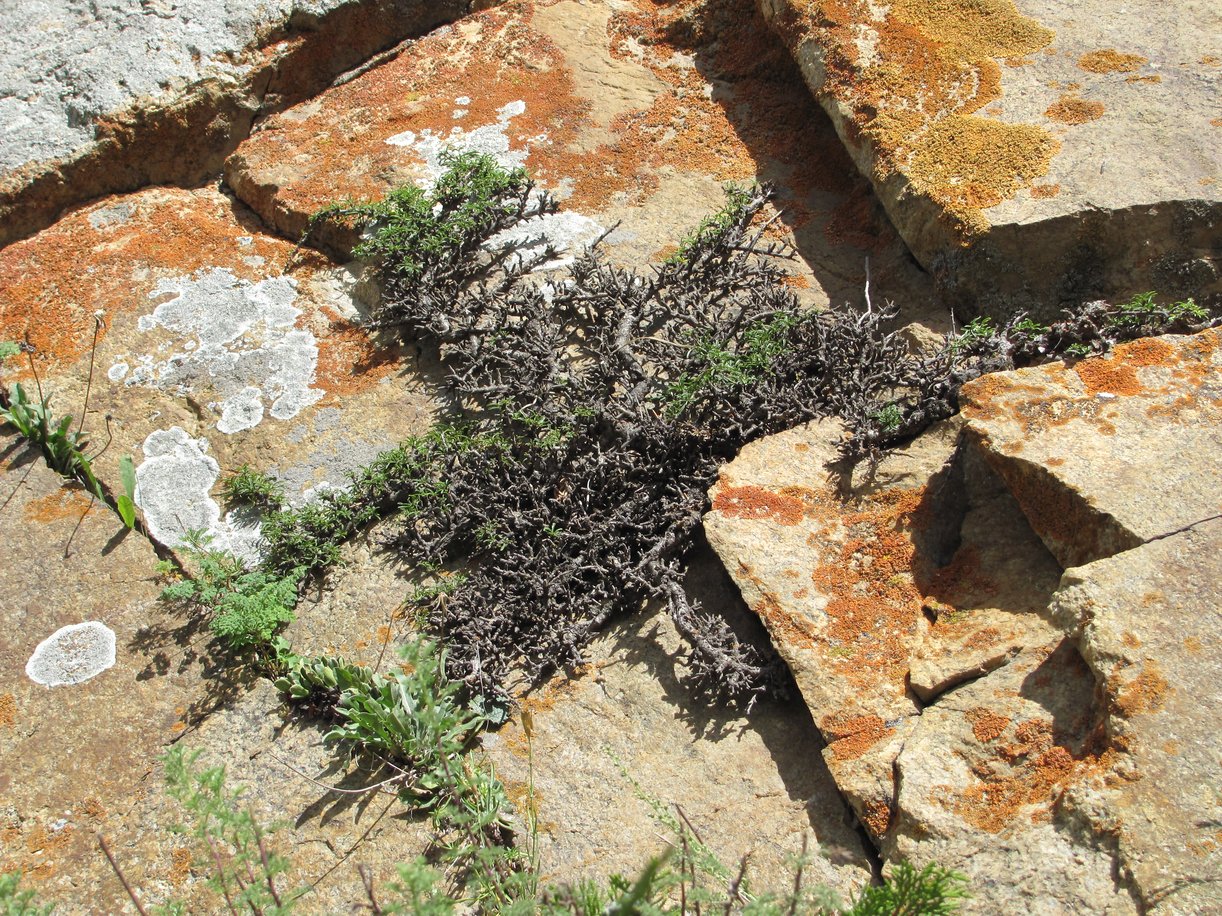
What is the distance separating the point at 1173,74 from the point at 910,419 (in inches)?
84.2

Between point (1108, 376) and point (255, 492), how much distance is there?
327 cm

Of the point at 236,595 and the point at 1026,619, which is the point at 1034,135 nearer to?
the point at 1026,619

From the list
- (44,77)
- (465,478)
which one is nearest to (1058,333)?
(465,478)

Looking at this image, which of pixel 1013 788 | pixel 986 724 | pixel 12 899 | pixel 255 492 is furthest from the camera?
pixel 255 492

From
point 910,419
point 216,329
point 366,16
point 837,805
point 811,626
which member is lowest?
point 837,805

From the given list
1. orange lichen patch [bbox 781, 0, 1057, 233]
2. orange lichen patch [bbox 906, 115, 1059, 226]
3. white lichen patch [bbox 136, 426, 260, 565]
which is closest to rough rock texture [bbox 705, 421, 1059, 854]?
orange lichen patch [bbox 906, 115, 1059, 226]

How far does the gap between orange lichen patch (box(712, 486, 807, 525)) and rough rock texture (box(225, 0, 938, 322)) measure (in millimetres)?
1262

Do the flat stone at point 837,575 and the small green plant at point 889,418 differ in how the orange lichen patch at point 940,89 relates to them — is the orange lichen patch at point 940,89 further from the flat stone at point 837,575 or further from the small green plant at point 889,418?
the flat stone at point 837,575

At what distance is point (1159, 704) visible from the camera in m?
2.56

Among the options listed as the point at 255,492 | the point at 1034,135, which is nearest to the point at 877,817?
the point at 255,492

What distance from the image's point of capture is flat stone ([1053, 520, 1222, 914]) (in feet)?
7.73

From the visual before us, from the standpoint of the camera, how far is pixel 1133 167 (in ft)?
13.1

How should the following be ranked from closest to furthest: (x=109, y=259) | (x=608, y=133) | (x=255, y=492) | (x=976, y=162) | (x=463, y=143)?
(x=255, y=492) < (x=976, y=162) < (x=109, y=259) < (x=463, y=143) < (x=608, y=133)

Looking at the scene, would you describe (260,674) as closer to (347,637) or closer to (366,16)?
(347,637)
